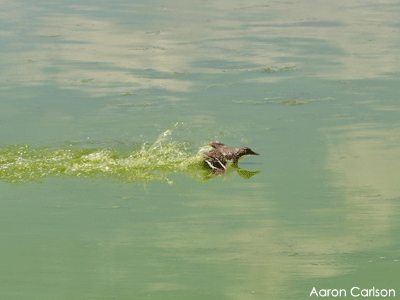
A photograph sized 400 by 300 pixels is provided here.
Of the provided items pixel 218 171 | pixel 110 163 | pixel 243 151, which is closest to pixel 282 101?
pixel 243 151

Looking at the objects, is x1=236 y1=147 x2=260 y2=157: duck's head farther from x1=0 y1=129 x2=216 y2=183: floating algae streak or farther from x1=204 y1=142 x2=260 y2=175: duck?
x1=0 y1=129 x2=216 y2=183: floating algae streak

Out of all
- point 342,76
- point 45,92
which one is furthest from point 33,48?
point 342,76

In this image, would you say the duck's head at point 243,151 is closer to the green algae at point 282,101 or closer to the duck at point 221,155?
the duck at point 221,155

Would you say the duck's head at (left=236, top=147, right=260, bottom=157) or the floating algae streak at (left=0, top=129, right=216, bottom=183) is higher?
the duck's head at (left=236, top=147, right=260, bottom=157)

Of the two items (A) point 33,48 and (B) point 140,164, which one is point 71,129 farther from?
(A) point 33,48

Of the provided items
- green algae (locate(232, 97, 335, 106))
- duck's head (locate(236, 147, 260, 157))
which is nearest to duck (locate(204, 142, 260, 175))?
duck's head (locate(236, 147, 260, 157))

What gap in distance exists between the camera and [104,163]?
6.70 m

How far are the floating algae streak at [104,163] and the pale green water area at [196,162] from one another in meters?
0.02

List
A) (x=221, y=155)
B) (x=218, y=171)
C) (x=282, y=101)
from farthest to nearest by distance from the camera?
(x=282, y=101), (x=221, y=155), (x=218, y=171)

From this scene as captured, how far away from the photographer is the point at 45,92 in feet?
31.2

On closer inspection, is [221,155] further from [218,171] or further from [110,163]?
[110,163]

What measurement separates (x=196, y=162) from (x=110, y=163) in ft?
2.59

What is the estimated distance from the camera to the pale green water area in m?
4.54

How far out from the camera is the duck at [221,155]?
655cm
